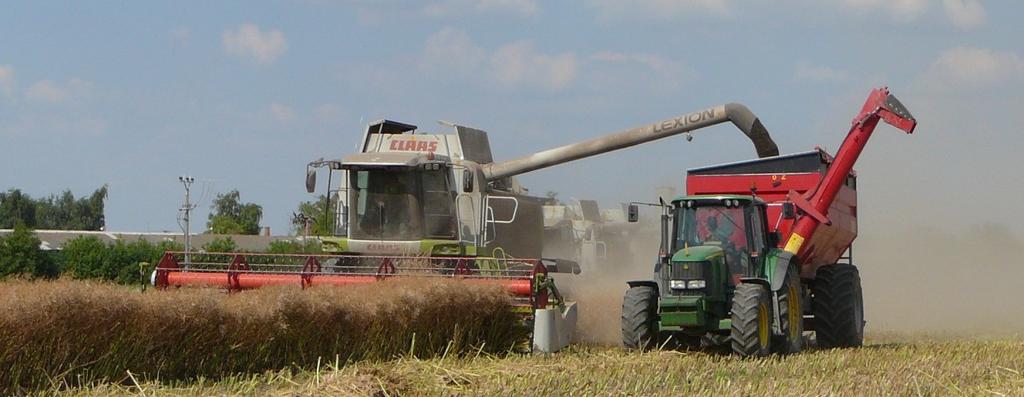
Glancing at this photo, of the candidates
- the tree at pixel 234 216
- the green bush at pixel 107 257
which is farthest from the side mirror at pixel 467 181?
the tree at pixel 234 216

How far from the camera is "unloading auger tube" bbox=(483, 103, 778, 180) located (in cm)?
1584

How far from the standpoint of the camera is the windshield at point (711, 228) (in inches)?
465

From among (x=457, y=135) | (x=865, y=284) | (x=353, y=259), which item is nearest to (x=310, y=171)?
(x=353, y=259)

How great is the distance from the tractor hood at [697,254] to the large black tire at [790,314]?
27.2 inches

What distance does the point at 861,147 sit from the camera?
1331cm

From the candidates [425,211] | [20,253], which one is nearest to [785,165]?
[425,211]

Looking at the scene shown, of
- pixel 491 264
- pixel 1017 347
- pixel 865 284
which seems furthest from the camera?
pixel 865 284

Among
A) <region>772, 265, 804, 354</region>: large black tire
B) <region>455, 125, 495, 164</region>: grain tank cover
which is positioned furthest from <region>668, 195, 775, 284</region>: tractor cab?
<region>455, 125, 495, 164</region>: grain tank cover

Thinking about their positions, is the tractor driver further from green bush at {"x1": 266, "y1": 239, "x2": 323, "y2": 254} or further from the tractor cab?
green bush at {"x1": 266, "y1": 239, "x2": 323, "y2": 254}

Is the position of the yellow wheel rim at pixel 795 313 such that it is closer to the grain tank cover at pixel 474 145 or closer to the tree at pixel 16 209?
the grain tank cover at pixel 474 145

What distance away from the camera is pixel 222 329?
8.83 meters

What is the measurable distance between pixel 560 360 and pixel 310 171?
5370 mm

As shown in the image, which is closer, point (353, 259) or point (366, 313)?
point (366, 313)

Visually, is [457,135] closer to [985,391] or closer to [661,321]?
[661,321]
